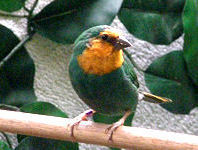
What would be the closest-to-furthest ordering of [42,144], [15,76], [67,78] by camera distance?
[42,144] → [15,76] → [67,78]

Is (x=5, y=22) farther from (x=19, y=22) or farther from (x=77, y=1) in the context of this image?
(x=77, y=1)

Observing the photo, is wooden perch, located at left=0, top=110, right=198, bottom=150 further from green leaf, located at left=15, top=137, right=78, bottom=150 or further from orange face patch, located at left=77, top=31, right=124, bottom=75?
green leaf, located at left=15, top=137, right=78, bottom=150

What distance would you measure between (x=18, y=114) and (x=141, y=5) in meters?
0.64

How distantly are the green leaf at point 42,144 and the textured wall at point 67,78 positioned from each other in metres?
0.29

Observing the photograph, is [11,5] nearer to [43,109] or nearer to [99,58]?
[43,109]

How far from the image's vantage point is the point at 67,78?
5.01 ft

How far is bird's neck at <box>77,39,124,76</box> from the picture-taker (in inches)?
34.8

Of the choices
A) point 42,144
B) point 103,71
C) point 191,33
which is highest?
point 103,71

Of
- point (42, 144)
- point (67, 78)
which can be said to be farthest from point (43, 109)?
point (67, 78)

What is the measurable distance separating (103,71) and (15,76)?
523mm

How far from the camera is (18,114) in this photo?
888 mm

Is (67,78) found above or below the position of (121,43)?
below

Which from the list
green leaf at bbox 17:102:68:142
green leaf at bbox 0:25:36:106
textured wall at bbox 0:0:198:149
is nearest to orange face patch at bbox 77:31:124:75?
green leaf at bbox 17:102:68:142

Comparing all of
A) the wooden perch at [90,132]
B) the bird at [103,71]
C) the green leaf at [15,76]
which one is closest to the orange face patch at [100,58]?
the bird at [103,71]
